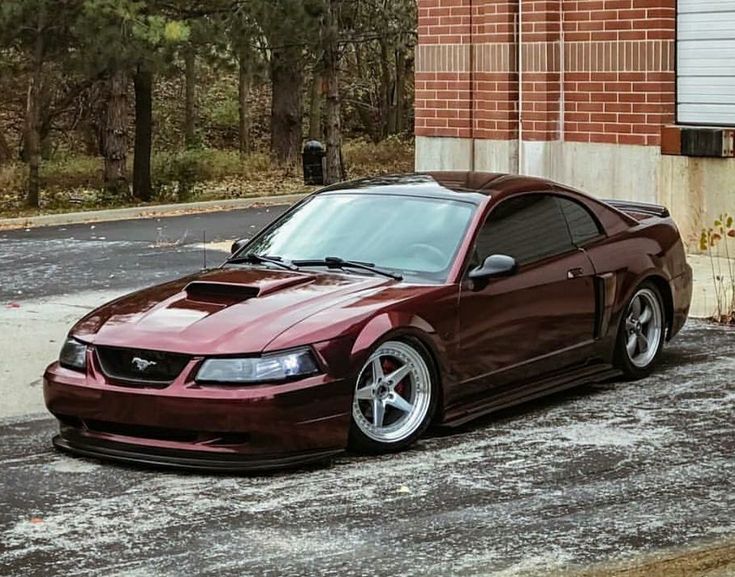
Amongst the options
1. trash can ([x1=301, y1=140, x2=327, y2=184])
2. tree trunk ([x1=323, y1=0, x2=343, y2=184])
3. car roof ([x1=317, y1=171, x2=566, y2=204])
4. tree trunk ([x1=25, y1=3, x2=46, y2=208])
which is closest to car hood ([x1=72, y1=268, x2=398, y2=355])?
car roof ([x1=317, y1=171, x2=566, y2=204])

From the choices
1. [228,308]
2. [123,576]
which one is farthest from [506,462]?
[123,576]

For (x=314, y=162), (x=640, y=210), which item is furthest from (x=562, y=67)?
(x=314, y=162)

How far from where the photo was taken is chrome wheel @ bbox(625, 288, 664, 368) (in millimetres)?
9258

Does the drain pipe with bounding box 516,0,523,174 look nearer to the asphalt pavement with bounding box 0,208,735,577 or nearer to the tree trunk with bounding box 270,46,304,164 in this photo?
the asphalt pavement with bounding box 0,208,735,577

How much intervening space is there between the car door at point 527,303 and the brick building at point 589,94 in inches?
273

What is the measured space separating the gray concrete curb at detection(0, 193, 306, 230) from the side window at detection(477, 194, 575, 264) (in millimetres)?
14325

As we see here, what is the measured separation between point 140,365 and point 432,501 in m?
1.67

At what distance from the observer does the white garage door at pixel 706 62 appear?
15.3m

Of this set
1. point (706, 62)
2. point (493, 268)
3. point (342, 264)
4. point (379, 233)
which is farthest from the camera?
point (706, 62)

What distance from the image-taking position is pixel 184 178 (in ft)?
94.7

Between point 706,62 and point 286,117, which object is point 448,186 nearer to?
point 706,62

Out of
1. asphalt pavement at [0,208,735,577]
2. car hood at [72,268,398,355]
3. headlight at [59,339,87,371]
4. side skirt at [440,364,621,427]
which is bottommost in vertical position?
asphalt pavement at [0,208,735,577]

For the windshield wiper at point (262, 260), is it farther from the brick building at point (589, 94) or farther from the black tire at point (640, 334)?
the brick building at point (589, 94)

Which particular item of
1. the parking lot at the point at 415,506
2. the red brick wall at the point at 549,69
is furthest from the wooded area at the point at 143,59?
the parking lot at the point at 415,506
